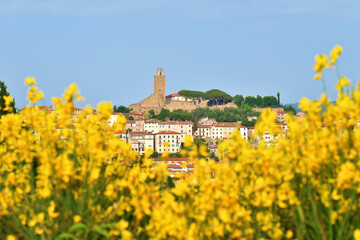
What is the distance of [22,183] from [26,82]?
0.76m

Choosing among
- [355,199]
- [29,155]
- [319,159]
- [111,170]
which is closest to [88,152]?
[111,170]

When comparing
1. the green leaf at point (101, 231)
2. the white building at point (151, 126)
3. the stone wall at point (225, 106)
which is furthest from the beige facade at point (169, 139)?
the green leaf at point (101, 231)

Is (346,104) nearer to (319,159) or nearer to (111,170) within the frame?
(319,159)

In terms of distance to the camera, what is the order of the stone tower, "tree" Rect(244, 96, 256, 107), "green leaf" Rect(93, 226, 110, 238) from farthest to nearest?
"tree" Rect(244, 96, 256, 107)
the stone tower
"green leaf" Rect(93, 226, 110, 238)

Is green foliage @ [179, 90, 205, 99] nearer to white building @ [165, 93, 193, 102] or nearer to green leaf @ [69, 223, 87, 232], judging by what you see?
white building @ [165, 93, 193, 102]

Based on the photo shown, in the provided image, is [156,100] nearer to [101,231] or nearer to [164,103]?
[164,103]

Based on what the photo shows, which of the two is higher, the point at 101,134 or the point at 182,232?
the point at 101,134

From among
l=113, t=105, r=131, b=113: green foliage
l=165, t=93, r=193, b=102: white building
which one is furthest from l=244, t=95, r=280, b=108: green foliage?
l=113, t=105, r=131, b=113: green foliage

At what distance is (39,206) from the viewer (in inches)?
109

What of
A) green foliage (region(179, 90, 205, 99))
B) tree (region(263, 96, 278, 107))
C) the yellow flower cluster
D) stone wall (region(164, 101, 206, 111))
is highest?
green foliage (region(179, 90, 205, 99))

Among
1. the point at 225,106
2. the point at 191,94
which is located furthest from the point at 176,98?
the point at 225,106

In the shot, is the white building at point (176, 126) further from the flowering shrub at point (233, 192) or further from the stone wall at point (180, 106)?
the flowering shrub at point (233, 192)

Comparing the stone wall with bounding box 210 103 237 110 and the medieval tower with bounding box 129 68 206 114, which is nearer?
the medieval tower with bounding box 129 68 206 114

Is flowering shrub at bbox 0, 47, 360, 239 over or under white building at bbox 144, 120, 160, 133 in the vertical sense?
under
